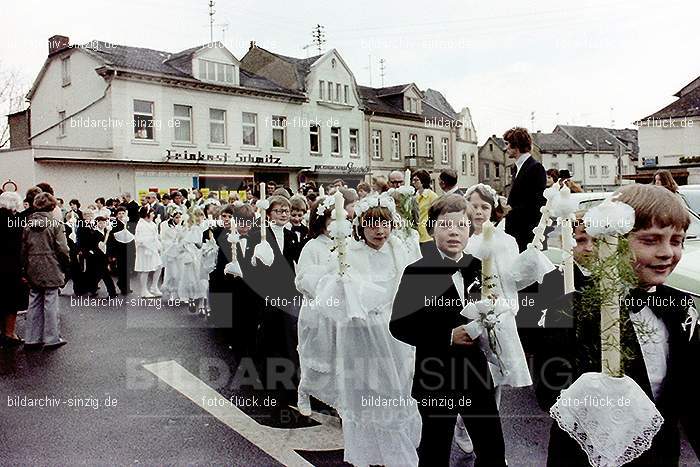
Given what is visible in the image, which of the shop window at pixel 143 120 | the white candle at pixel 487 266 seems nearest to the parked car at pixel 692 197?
the white candle at pixel 487 266

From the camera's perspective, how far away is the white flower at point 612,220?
2.14 metres

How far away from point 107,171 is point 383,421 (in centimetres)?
2477

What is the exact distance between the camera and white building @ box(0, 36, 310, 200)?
85.9ft

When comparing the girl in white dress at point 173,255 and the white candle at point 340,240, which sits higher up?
the white candle at point 340,240

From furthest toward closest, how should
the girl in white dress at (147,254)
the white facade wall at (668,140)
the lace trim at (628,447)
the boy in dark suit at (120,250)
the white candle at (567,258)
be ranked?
the white facade wall at (668,140), the boy in dark suit at (120,250), the girl in white dress at (147,254), the white candle at (567,258), the lace trim at (628,447)

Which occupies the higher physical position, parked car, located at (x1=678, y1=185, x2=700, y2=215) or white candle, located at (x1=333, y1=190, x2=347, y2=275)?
parked car, located at (x1=678, y1=185, x2=700, y2=215)

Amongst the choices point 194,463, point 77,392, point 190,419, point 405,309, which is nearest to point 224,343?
point 77,392

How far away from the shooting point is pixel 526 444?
15.7ft

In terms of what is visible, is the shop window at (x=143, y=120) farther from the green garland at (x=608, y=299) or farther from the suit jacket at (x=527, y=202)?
the green garland at (x=608, y=299)

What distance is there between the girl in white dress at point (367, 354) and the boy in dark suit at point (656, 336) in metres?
1.95

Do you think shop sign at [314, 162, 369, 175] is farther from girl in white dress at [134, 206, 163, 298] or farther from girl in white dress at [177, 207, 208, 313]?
girl in white dress at [177, 207, 208, 313]

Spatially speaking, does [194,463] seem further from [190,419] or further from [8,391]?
[8,391]

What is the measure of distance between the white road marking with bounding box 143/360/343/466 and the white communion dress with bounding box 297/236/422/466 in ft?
1.01

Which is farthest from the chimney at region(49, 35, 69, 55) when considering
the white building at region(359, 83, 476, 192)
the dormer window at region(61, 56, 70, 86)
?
the white building at region(359, 83, 476, 192)
